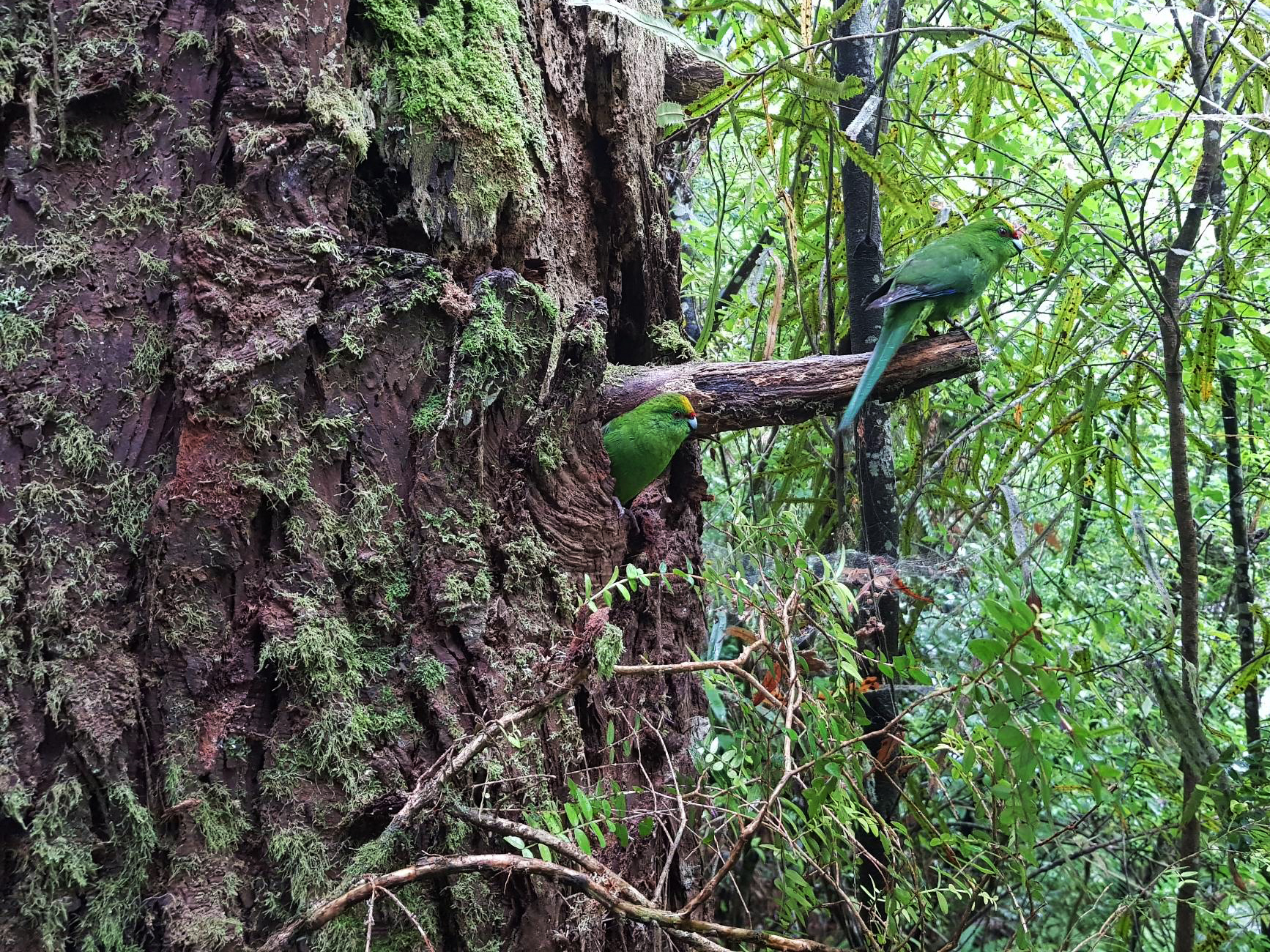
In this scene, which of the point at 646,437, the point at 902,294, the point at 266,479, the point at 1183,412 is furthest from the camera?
the point at 902,294

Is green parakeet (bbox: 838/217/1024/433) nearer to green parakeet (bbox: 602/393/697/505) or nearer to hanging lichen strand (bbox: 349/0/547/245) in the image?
green parakeet (bbox: 602/393/697/505)

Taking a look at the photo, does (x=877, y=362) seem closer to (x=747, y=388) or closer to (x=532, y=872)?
(x=747, y=388)

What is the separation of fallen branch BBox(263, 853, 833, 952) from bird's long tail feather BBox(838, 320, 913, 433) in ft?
4.45

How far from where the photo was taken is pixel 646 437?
1916 millimetres

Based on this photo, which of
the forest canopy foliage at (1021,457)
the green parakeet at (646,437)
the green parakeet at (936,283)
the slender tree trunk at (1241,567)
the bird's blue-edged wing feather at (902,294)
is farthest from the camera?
the slender tree trunk at (1241,567)

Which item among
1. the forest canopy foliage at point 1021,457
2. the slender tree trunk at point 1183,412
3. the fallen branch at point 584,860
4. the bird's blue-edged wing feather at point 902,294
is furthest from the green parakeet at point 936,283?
the fallen branch at point 584,860

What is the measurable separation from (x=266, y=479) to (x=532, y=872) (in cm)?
70

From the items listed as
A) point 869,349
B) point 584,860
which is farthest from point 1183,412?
point 584,860

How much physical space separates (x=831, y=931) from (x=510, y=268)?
3590mm

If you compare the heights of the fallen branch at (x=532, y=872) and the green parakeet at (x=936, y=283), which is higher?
the green parakeet at (x=936, y=283)

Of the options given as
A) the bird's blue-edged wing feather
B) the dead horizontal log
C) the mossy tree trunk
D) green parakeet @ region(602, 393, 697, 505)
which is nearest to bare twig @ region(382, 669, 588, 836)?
the mossy tree trunk

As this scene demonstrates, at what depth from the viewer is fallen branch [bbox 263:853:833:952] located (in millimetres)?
986

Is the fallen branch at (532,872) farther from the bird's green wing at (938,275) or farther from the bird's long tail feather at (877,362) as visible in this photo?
the bird's green wing at (938,275)

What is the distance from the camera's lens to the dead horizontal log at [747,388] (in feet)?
6.42
